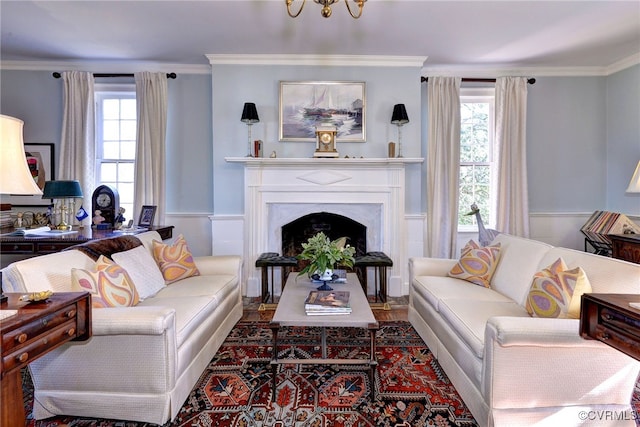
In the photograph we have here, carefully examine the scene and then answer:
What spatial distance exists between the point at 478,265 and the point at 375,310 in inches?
48.9

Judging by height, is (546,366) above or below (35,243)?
below

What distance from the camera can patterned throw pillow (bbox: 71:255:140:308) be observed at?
1928 millimetres

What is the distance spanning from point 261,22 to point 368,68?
4.80 feet

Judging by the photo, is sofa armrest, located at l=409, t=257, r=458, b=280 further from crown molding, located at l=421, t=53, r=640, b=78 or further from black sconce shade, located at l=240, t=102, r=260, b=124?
crown molding, located at l=421, t=53, r=640, b=78

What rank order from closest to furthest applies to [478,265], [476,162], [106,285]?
1. [106,285]
2. [478,265]
3. [476,162]

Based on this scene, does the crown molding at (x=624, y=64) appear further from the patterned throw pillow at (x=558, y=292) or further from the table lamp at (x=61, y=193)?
the table lamp at (x=61, y=193)

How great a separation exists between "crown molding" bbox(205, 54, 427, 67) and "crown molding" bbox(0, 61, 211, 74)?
0.44 meters

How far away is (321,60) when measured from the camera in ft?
13.8

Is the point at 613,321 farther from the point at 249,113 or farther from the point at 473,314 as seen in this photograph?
the point at 249,113

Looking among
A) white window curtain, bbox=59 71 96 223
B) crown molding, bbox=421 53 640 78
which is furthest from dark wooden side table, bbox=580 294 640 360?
white window curtain, bbox=59 71 96 223

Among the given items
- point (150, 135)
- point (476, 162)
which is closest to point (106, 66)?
point (150, 135)

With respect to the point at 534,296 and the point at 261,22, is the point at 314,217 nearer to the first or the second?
the point at 261,22

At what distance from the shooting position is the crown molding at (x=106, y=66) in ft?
14.4

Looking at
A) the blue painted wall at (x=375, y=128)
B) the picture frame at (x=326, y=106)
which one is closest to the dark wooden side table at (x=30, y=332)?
the blue painted wall at (x=375, y=128)
